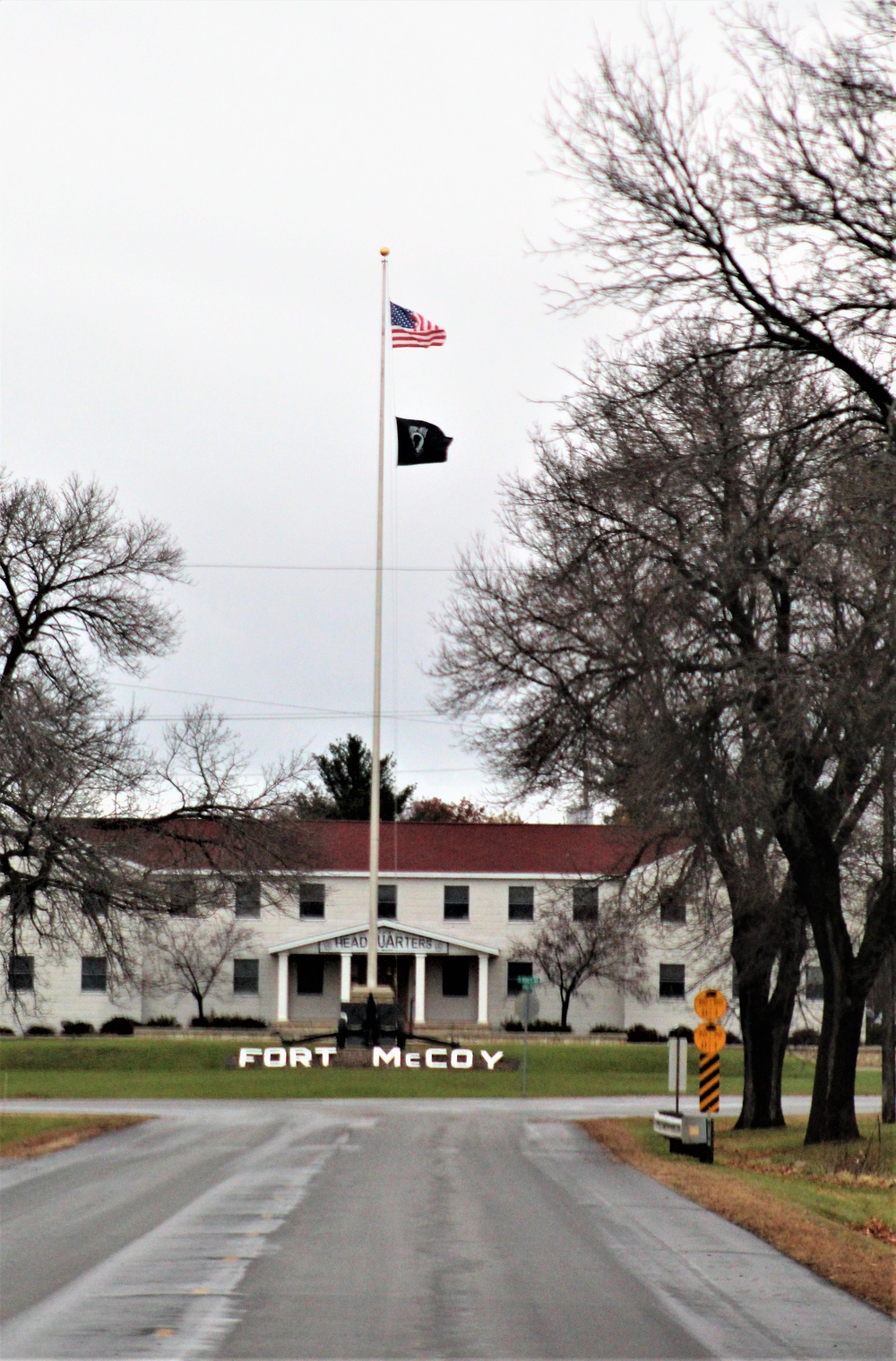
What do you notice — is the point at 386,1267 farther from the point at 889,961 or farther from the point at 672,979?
the point at 672,979

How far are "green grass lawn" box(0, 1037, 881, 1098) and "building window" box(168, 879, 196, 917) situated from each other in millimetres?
5249

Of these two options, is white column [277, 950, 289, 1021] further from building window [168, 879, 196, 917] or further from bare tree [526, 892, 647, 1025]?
building window [168, 879, 196, 917]

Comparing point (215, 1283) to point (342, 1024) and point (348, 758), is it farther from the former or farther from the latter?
point (348, 758)

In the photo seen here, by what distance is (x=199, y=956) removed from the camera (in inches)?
2416

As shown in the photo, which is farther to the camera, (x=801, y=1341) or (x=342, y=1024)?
(x=342, y=1024)

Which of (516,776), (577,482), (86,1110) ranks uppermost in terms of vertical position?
(577,482)

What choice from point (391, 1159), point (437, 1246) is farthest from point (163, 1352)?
point (391, 1159)

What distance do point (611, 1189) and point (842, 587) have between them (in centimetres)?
678

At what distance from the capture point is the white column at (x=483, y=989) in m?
62.4

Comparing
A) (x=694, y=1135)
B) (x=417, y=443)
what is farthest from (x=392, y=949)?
(x=694, y=1135)

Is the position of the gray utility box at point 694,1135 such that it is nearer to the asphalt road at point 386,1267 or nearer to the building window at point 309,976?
the asphalt road at point 386,1267

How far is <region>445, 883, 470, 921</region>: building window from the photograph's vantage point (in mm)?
65750

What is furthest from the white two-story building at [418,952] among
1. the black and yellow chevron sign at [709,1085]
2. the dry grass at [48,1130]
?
the black and yellow chevron sign at [709,1085]

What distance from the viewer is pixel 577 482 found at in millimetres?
20031
